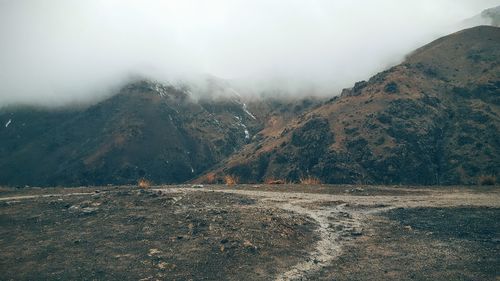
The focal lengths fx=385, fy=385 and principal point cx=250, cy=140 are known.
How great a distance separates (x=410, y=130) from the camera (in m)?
70.0

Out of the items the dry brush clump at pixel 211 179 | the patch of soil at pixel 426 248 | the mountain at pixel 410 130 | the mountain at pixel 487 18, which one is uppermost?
the mountain at pixel 487 18

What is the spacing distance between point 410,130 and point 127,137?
75047 mm

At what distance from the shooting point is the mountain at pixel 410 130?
206ft

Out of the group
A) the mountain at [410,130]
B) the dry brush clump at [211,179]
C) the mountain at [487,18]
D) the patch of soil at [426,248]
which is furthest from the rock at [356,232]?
the mountain at [487,18]

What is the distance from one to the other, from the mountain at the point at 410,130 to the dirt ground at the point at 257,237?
26.1 metres

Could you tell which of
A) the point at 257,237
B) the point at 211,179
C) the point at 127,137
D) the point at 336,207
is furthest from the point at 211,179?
the point at 257,237

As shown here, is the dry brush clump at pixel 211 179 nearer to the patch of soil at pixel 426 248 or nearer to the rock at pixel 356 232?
the patch of soil at pixel 426 248

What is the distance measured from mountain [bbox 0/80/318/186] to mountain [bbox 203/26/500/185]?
1921cm

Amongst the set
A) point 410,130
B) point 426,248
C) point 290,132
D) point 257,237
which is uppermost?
point 290,132

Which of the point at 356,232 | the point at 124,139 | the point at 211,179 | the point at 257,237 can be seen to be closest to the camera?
the point at 257,237

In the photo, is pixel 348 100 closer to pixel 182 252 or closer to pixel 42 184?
pixel 182 252

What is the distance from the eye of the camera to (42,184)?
96625mm

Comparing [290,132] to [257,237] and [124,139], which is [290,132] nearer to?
[124,139]

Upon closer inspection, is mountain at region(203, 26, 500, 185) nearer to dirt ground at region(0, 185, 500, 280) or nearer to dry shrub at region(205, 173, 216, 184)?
dry shrub at region(205, 173, 216, 184)
